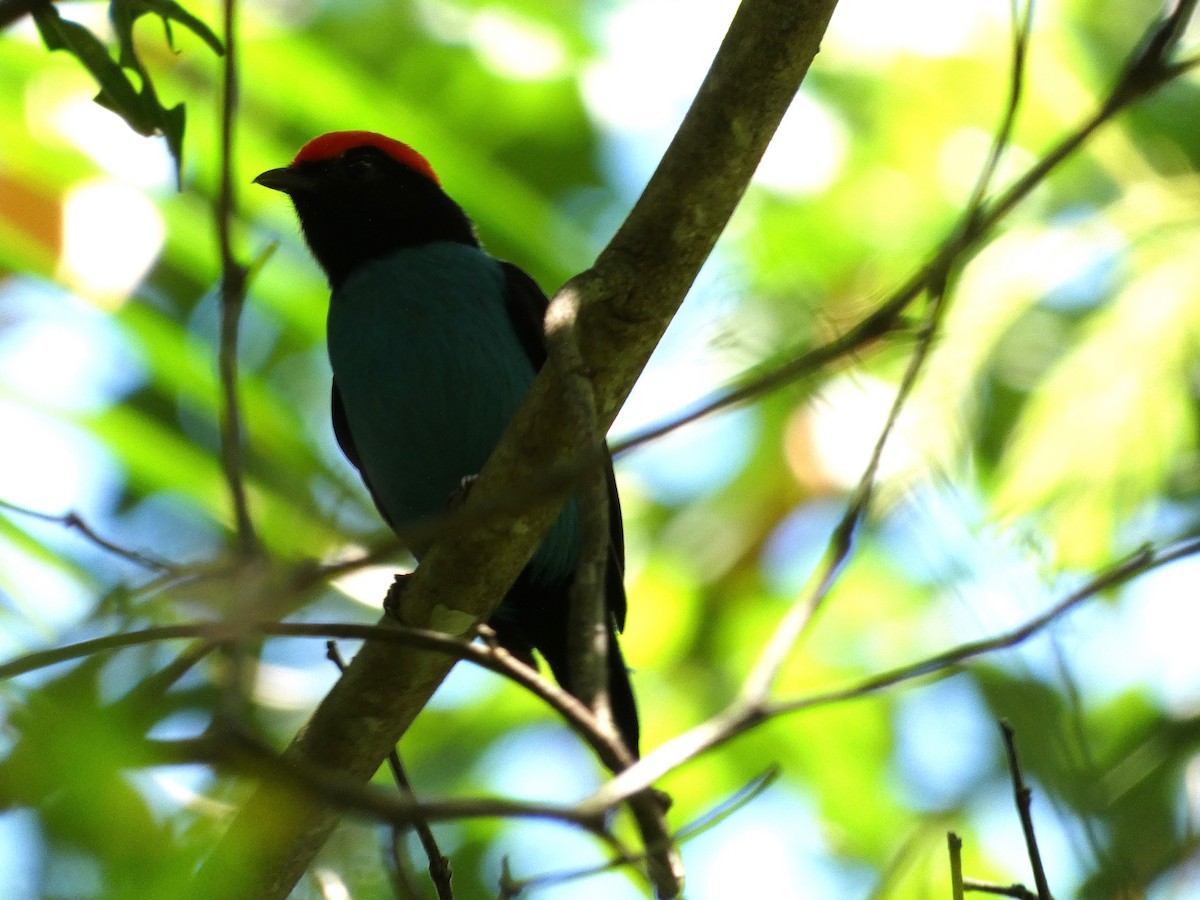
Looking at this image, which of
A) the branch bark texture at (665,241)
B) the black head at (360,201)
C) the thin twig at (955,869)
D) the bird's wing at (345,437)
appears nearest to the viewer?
the thin twig at (955,869)

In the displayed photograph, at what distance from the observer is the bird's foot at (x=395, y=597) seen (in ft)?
10.9

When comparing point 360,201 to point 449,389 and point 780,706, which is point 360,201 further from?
point 780,706

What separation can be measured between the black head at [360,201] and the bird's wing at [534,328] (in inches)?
20.2

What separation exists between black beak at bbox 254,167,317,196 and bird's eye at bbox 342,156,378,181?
134 mm

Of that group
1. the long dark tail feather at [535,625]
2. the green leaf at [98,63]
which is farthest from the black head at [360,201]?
the green leaf at [98,63]

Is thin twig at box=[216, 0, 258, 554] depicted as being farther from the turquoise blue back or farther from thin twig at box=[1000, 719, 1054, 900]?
the turquoise blue back

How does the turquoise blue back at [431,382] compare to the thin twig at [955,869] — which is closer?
the thin twig at [955,869]

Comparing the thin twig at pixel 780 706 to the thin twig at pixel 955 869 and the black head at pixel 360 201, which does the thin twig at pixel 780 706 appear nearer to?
the thin twig at pixel 955 869

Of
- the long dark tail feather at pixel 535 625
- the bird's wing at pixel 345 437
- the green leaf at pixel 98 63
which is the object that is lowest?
the long dark tail feather at pixel 535 625

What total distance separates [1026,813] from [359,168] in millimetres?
3708

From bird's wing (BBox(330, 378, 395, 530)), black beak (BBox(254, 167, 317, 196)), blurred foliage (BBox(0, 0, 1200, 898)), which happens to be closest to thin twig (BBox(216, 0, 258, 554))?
blurred foliage (BBox(0, 0, 1200, 898))

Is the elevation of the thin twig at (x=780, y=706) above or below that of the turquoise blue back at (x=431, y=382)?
below

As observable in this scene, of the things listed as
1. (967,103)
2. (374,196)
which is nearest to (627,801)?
(374,196)

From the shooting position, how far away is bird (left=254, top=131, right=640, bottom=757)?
448 cm
